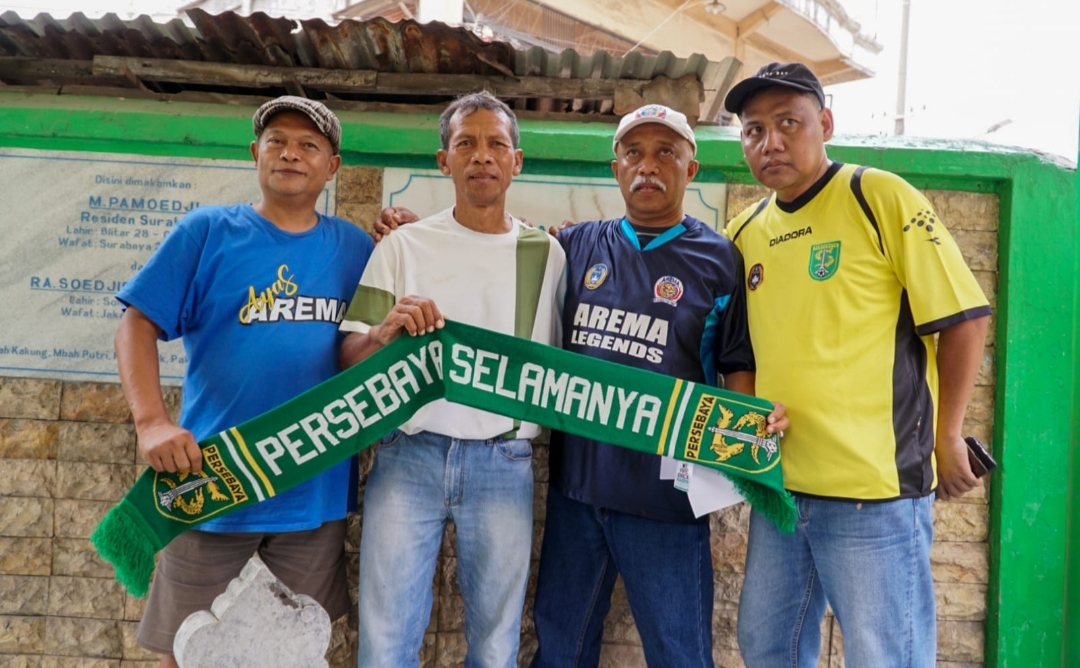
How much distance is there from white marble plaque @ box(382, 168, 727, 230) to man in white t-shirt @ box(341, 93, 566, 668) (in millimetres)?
673

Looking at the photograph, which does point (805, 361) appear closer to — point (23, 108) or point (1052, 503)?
point (1052, 503)

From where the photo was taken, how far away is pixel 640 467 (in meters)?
2.59

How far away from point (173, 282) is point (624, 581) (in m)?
1.87

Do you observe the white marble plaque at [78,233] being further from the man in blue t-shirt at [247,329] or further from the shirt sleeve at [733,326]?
the shirt sleeve at [733,326]

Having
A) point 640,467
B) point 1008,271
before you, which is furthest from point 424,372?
point 1008,271

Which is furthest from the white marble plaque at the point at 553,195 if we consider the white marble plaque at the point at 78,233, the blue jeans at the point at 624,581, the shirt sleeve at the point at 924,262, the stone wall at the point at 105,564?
the blue jeans at the point at 624,581

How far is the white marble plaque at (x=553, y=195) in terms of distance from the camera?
3.37 m

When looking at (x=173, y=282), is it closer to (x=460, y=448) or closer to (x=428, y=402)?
(x=428, y=402)

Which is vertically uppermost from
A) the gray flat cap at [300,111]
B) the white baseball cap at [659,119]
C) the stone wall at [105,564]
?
the white baseball cap at [659,119]

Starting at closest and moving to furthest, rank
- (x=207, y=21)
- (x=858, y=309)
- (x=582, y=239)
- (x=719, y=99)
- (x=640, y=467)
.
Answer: (x=858, y=309), (x=640, y=467), (x=582, y=239), (x=207, y=21), (x=719, y=99)

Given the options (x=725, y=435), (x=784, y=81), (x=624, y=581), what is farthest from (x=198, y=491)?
(x=784, y=81)

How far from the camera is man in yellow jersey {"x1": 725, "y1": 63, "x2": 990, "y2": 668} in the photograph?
228 centimetres

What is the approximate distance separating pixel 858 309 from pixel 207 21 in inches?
114

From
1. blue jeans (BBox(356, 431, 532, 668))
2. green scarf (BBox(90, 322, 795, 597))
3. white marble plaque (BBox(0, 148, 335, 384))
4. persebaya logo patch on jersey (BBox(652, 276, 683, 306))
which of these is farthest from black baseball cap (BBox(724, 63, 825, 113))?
white marble plaque (BBox(0, 148, 335, 384))
